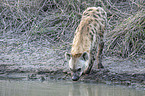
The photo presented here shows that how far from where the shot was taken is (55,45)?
25.7ft

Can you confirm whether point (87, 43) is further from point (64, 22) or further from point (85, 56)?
point (64, 22)

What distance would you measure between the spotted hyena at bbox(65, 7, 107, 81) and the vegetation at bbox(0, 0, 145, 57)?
0.85 metres

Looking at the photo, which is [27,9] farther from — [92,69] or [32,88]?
[32,88]

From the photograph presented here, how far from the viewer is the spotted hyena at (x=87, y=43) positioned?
5363 millimetres

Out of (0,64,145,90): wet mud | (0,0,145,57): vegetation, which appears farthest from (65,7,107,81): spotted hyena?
(0,0,145,57): vegetation

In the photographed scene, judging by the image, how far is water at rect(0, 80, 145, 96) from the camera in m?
4.56

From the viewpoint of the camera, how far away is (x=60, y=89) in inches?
193

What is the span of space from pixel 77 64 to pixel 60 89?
66 cm

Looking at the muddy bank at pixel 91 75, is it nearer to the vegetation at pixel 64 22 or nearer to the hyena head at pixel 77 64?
the hyena head at pixel 77 64

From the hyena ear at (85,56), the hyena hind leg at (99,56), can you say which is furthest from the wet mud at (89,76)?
the hyena ear at (85,56)

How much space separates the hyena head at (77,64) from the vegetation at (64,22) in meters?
1.78

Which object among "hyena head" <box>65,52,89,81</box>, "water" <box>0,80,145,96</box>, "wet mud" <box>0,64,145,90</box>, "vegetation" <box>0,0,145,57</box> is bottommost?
"water" <box>0,80,145,96</box>

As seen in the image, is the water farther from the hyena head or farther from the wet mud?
the wet mud

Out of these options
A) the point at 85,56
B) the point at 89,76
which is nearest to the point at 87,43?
the point at 85,56
